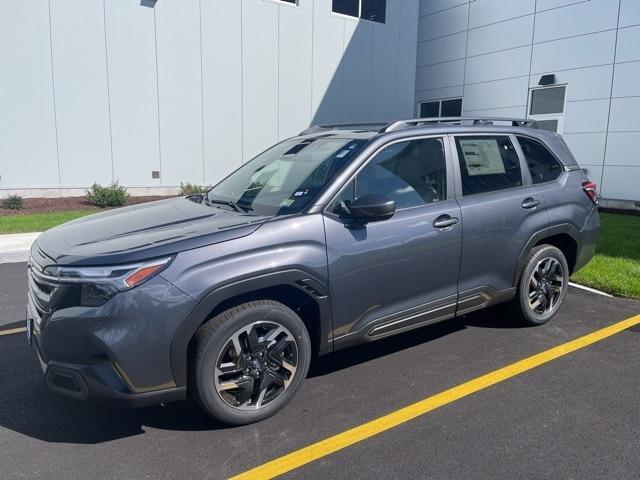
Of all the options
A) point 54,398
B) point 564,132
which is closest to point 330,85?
point 564,132

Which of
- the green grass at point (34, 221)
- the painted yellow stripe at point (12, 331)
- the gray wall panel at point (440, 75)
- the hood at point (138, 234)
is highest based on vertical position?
the gray wall panel at point (440, 75)

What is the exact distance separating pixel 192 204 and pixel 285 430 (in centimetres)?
187

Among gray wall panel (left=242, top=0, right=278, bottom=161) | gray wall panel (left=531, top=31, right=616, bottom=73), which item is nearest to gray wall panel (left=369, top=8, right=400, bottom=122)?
gray wall panel (left=242, top=0, right=278, bottom=161)

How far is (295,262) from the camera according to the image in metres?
3.24

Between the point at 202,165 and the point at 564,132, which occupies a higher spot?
the point at 564,132

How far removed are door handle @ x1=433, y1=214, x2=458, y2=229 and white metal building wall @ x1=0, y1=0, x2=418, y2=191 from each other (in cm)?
1145

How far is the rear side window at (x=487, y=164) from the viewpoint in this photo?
4.25 m

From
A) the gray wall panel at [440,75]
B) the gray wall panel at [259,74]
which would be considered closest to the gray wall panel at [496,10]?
the gray wall panel at [440,75]

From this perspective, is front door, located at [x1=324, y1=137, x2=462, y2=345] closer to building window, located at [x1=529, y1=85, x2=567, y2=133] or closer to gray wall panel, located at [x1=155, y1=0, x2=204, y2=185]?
gray wall panel, located at [x1=155, y1=0, x2=204, y2=185]

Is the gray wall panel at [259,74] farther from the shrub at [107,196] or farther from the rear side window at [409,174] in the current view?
the rear side window at [409,174]

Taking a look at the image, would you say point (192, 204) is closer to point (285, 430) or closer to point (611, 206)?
point (285, 430)

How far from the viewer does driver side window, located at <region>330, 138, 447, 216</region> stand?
12.0ft

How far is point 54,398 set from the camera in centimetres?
362

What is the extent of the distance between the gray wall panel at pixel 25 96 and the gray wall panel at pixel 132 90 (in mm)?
1433
